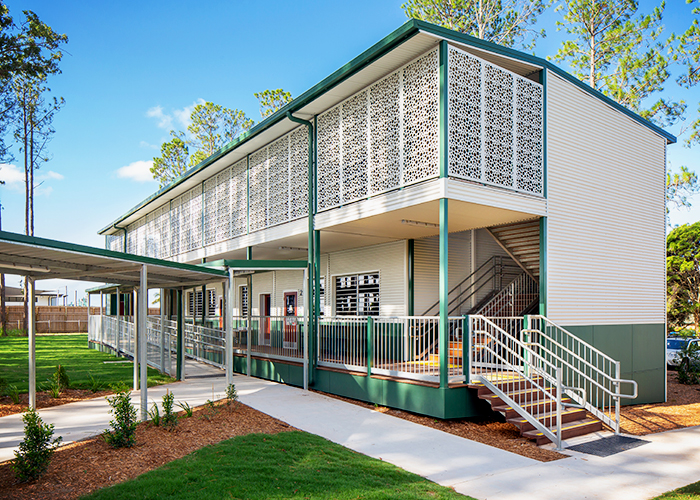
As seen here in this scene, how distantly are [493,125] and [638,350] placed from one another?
7.11 metres

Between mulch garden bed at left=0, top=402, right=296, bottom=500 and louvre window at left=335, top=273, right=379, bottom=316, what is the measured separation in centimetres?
739

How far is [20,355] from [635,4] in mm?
30951

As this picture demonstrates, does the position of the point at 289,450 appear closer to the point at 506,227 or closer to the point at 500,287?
the point at 506,227

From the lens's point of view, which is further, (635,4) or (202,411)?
(635,4)

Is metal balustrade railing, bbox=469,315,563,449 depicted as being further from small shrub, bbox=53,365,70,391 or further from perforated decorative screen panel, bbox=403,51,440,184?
small shrub, bbox=53,365,70,391

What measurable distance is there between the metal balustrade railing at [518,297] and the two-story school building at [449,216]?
5 cm

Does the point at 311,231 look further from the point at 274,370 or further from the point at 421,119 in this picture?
the point at 421,119

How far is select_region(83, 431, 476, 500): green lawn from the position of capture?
541cm

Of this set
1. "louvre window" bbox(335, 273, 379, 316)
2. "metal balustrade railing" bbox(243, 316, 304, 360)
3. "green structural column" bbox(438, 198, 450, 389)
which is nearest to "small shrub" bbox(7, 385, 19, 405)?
"metal balustrade railing" bbox(243, 316, 304, 360)

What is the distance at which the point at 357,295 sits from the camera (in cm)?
1686

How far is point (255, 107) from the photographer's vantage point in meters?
37.0

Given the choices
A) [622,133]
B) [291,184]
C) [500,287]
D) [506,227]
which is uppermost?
[622,133]

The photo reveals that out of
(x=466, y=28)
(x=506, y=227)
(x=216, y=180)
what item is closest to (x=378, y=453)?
(x=506, y=227)

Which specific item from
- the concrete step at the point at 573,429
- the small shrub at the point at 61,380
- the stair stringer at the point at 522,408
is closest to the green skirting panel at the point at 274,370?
the small shrub at the point at 61,380
